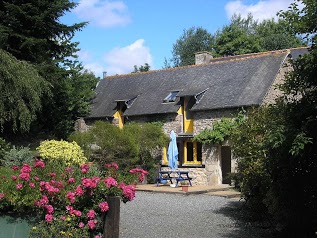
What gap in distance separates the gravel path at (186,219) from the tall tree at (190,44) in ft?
127

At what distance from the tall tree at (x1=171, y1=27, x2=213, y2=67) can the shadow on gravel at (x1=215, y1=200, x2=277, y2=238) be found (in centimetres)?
4122

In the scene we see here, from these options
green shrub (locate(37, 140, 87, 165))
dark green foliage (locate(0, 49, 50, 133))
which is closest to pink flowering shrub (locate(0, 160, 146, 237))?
green shrub (locate(37, 140, 87, 165))

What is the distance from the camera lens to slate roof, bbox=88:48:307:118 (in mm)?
23172

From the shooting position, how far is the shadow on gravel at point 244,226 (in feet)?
31.8

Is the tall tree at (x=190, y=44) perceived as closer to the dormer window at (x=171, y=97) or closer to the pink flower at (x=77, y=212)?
the dormer window at (x=171, y=97)

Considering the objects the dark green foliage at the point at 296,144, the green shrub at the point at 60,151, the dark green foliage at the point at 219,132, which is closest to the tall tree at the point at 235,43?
the dark green foliage at the point at 219,132

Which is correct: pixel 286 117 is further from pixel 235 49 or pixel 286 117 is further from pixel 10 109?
pixel 235 49

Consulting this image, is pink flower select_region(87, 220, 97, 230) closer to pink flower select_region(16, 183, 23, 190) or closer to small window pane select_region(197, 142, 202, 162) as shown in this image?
pink flower select_region(16, 183, 23, 190)

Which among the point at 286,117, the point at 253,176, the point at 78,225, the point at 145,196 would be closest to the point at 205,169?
the point at 145,196

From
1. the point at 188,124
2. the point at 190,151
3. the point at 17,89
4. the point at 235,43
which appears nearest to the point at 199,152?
the point at 190,151

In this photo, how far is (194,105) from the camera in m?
24.3

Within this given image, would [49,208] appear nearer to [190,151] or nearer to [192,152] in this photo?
[192,152]

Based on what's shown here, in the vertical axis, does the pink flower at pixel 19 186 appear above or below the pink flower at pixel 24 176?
below

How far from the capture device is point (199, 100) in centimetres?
2442
